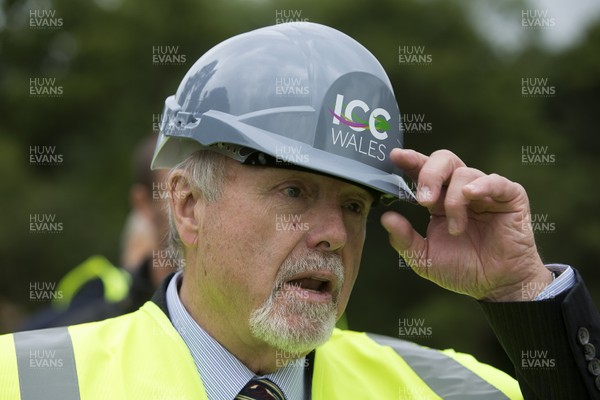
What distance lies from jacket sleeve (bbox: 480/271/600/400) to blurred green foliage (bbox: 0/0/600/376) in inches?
516

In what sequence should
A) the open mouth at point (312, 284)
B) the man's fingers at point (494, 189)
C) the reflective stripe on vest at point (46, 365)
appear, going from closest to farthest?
the reflective stripe on vest at point (46, 365)
the man's fingers at point (494, 189)
the open mouth at point (312, 284)

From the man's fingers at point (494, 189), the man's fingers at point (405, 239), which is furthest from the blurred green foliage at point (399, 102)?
the man's fingers at point (494, 189)

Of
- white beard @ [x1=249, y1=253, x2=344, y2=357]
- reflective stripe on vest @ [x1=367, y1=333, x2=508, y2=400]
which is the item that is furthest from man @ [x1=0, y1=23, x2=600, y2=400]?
reflective stripe on vest @ [x1=367, y1=333, x2=508, y2=400]

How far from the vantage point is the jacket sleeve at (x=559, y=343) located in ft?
12.3

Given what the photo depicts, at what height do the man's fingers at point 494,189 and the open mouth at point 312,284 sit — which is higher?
the man's fingers at point 494,189

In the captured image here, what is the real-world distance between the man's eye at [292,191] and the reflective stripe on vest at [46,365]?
0.87 metres

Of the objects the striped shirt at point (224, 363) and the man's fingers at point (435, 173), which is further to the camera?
the striped shirt at point (224, 363)

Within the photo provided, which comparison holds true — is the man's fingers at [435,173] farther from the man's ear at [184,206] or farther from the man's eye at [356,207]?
the man's ear at [184,206]

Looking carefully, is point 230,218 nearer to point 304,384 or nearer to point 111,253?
point 304,384

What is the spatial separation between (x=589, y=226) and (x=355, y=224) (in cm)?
1676

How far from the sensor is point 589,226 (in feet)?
65.5

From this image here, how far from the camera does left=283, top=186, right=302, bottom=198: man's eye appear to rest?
381 centimetres

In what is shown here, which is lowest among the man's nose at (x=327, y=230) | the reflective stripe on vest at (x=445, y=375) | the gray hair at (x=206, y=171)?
the reflective stripe on vest at (x=445, y=375)

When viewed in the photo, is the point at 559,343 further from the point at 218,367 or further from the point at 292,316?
the point at 218,367
